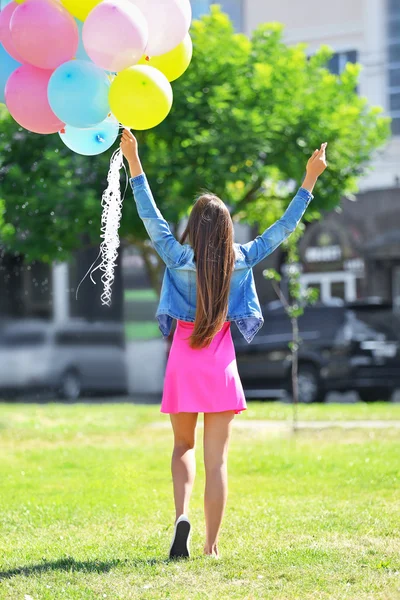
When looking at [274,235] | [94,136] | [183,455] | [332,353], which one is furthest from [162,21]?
[332,353]

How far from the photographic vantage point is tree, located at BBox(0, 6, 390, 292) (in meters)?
14.1

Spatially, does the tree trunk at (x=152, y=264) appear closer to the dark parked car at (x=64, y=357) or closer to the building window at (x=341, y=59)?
the dark parked car at (x=64, y=357)

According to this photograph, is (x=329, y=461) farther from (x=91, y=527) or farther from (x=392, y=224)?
(x=392, y=224)

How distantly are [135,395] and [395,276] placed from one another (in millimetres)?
7722

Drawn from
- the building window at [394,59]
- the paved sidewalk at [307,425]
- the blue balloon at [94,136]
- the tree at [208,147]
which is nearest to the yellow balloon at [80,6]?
the blue balloon at [94,136]

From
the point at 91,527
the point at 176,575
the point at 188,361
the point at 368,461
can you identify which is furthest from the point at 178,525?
the point at 368,461

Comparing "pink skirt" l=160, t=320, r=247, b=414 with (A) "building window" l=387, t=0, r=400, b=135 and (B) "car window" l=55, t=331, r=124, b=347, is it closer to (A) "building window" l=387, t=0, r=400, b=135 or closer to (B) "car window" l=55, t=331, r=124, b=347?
(B) "car window" l=55, t=331, r=124, b=347

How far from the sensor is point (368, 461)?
28.2 ft

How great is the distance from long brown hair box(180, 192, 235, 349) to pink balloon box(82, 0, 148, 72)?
0.92m

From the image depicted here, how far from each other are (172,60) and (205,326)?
5.94 ft

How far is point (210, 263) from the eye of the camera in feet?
16.0

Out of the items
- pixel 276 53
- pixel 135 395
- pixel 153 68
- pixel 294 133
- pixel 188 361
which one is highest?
pixel 276 53

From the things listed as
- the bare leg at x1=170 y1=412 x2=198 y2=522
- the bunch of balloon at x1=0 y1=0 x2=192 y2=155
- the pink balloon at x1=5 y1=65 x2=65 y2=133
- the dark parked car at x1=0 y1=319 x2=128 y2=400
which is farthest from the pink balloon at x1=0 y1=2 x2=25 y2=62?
the dark parked car at x1=0 y1=319 x2=128 y2=400

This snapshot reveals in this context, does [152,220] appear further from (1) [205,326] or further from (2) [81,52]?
(2) [81,52]
